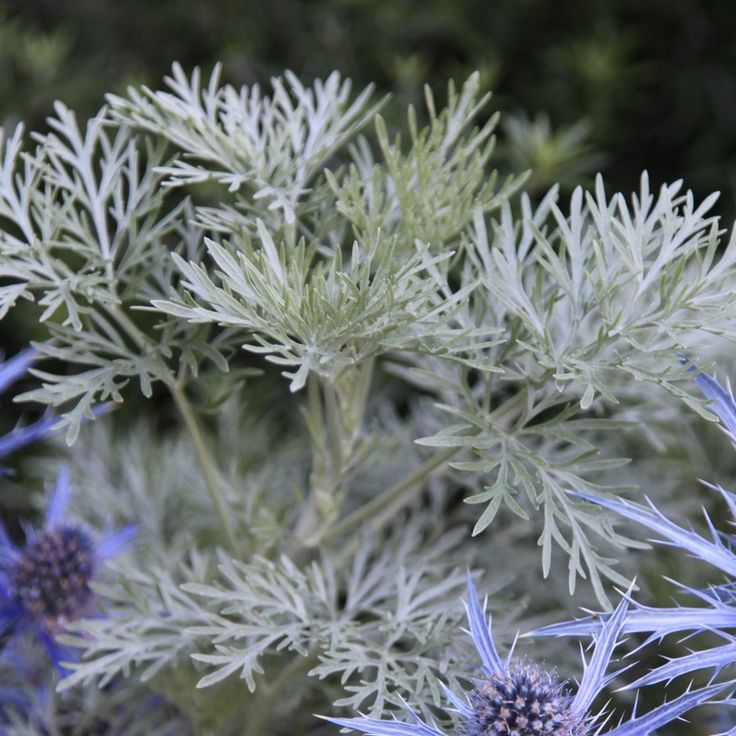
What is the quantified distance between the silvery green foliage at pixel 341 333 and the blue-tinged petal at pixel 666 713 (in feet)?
0.24

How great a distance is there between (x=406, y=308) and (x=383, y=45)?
804 mm

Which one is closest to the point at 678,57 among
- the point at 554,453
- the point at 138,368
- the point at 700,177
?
the point at 700,177

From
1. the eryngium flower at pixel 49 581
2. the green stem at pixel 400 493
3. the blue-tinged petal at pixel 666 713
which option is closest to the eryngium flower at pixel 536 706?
the blue-tinged petal at pixel 666 713

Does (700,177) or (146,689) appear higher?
(700,177)

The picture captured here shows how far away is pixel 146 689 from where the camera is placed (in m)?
0.78

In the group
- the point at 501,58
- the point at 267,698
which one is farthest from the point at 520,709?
the point at 501,58

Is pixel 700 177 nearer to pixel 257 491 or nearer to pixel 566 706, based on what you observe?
pixel 257 491

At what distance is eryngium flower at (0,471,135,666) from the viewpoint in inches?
29.6

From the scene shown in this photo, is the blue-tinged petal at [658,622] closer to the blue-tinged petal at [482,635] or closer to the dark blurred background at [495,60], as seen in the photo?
the blue-tinged petal at [482,635]

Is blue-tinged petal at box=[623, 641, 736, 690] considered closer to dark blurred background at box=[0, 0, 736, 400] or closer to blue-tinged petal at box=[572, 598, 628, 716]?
blue-tinged petal at box=[572, 598, 628, 716]

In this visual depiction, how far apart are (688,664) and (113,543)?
1.56 feet

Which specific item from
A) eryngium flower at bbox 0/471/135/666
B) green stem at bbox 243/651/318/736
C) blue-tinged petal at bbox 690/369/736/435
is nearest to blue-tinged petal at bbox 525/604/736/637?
blue-tinged petal at bbox 690/369/736/435

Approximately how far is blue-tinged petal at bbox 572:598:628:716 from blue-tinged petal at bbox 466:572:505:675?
4 centimetres

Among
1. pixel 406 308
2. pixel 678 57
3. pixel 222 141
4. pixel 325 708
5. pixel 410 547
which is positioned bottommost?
pixel 325 708
